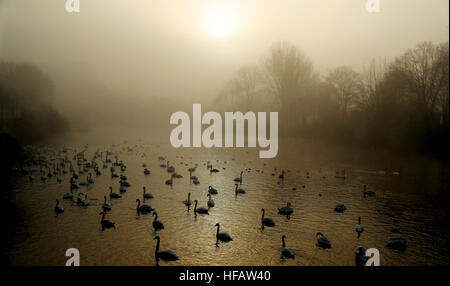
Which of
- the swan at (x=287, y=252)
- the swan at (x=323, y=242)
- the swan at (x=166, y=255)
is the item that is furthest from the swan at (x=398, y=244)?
the swan at (x=166, y=255)

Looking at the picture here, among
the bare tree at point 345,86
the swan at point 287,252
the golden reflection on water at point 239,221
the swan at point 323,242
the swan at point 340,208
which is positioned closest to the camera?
the swan at point 287,252

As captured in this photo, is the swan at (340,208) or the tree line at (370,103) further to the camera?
the tree line at (370,103)

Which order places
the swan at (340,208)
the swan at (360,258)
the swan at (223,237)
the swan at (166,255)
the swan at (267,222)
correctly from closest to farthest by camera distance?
the swan at (360,258)
the swan at (166,255)
the swan at (223,237)
the swan at (267,222)
the swan at (340,208)

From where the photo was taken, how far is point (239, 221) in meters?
19.0

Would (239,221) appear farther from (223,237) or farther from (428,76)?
(428,76)

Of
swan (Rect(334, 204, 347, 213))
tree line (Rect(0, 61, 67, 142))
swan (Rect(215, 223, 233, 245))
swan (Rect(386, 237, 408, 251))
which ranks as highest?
tree line (Rect(0, 61, 67, 142))

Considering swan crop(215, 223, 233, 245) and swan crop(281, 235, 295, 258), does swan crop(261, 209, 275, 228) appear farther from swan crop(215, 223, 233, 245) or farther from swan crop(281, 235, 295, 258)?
swan crop(281, 235, 295, 258)

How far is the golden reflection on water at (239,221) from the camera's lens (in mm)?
14358

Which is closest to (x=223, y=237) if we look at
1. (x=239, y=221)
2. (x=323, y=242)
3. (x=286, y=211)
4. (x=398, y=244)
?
(x=239, y=221)

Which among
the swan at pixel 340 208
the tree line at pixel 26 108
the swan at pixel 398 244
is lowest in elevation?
the swan at pixel 398 244

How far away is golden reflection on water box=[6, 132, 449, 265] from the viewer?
14358mm

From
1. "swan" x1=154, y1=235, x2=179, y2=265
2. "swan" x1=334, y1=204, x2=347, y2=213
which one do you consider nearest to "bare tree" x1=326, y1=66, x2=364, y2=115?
"swan" x1=334, y1=204, x2=347, y2=213

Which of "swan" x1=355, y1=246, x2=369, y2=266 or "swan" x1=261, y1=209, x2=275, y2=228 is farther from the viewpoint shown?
"swan" x1=261, y1=209, x2=275, y2=228

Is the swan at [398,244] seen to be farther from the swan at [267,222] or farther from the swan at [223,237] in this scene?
the swan at [223,237]
